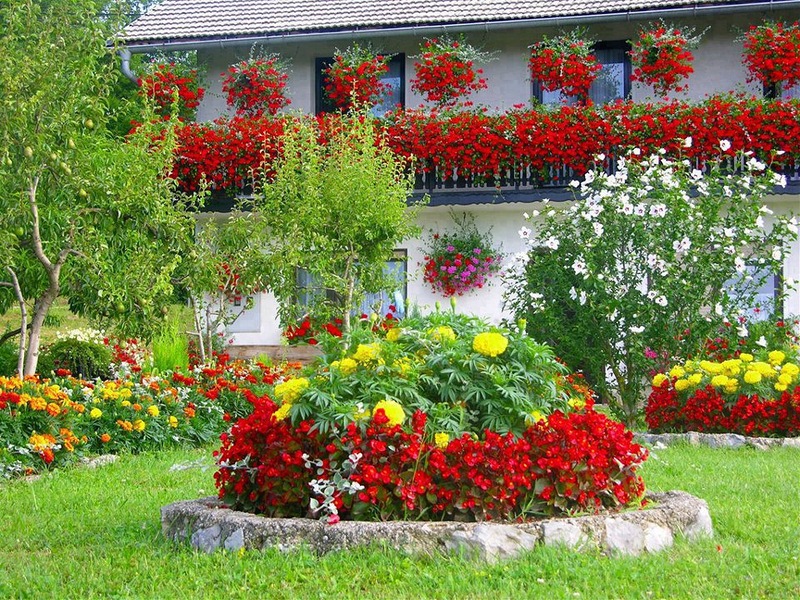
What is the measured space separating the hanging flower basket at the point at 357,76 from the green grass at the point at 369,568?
1152cm

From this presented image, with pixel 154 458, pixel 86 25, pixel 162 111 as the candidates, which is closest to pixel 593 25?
pixel 162 111

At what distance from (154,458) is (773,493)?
4816mm

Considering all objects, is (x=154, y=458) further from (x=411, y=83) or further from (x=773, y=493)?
(x=411, y=83)

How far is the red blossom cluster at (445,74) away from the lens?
646 inches

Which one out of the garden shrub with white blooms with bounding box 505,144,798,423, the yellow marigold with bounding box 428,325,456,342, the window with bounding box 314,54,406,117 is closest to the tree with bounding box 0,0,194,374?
the garden shrub with white blooms with bounding box 505,144,798,423

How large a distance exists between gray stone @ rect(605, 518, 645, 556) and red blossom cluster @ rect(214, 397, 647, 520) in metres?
0.25

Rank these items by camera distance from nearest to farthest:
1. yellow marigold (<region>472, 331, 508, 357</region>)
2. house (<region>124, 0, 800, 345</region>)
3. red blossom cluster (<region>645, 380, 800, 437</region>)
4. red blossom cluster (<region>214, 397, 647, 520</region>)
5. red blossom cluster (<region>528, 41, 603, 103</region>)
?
red blossom cluster (<region>214, 397, 647, 520</region>) → yellow marigold (<region>472, 331, 508, 357</region>) → red blossom cluster (<region>645, 380, 800, 437</region>) → red blossom cluster (<region>528, 41, 603, 103</region>) → house (<region>124, 0, 800, 345</region>)

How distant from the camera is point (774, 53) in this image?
15508 mm

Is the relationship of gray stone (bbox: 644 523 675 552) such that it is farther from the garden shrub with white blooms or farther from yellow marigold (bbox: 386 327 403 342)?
the garden shrub with white blooms

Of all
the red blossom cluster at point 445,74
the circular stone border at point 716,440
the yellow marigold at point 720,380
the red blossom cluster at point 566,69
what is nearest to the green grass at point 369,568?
the circular stone border at point 716,440

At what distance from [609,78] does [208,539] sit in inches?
549

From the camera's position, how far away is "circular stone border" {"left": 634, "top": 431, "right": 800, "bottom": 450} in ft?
30.0

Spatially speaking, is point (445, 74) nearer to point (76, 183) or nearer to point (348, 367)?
point (76, 183)

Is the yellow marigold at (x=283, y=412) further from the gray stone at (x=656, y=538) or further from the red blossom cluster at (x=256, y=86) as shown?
the red blossom cluster at (x=256, y=86)
